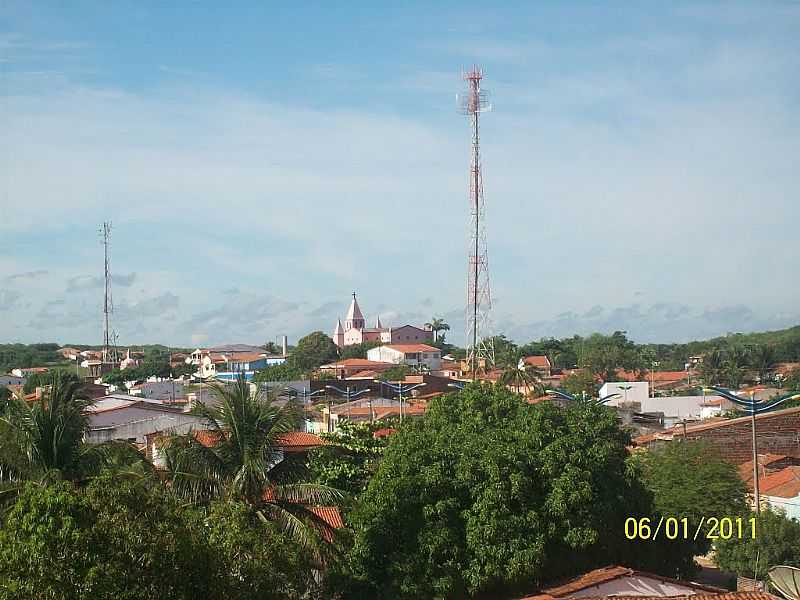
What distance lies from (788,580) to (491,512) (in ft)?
19.3

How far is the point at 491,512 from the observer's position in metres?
18.8

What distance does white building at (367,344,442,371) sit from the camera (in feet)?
431

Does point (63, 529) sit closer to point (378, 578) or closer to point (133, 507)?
point (133, 507)

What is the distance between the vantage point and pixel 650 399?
60281mm

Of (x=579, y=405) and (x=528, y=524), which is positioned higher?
(x=579, y=405)

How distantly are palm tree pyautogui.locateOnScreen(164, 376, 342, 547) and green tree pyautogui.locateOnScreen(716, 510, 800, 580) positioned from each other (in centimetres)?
1048

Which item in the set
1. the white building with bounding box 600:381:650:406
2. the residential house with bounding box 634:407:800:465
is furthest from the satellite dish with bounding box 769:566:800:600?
the white building with bounding box 600:381:650:406

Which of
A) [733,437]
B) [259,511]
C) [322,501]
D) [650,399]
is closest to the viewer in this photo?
[259,511]

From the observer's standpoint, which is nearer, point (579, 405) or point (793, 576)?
point (793, 576)

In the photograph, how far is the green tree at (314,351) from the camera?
418 ft

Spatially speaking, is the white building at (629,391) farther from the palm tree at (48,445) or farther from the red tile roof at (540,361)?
the red tile roof at (540,361)

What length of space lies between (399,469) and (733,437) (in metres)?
21.3

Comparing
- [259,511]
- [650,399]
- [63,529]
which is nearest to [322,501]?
[259,511]

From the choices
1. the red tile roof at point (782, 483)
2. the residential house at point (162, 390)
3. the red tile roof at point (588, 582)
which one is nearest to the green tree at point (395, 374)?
the residential house at point (162, 390)
